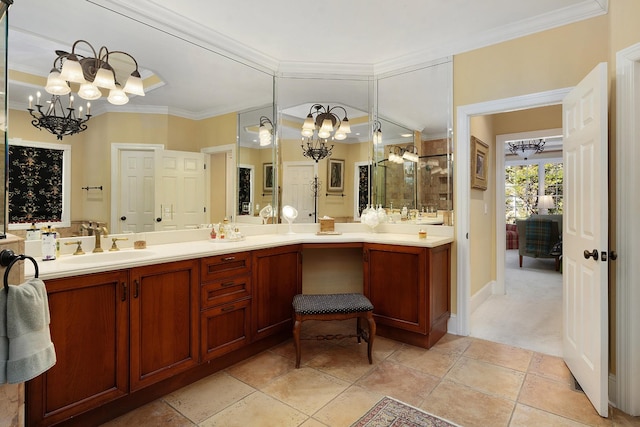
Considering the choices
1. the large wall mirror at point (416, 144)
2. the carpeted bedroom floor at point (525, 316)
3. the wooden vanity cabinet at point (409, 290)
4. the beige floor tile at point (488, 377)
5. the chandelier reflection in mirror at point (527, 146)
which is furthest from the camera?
the chandelier reflection in mirror at point (527, 146)

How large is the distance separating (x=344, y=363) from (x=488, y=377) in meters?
0.99

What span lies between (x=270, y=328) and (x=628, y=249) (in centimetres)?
238

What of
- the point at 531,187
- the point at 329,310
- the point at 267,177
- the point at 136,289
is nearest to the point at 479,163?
the point at 267,177

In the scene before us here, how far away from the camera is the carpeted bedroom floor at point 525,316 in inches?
115

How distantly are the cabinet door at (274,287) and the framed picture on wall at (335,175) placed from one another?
88 cm

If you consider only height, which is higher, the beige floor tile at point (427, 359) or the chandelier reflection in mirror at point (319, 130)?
the chandelier reflection in mirror at point (319, 130)

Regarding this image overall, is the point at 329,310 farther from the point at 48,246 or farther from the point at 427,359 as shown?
the point at 48,246

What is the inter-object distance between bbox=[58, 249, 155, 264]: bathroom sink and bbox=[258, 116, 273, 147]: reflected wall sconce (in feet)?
5.12

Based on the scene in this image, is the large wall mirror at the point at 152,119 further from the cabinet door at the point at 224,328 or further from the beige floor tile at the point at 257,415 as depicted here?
the beige floor tile at the point at 257,415

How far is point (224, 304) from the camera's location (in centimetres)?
233

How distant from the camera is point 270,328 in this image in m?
2.69

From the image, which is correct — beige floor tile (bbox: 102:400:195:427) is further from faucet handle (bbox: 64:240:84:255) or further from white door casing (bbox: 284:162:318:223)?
white door casing (bbox: 284:162:318:223)

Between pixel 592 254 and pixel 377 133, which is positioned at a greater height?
pixel 377 133

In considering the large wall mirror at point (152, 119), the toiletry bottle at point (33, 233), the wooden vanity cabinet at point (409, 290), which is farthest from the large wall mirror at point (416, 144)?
the toiletry bottle at point (33, 233)
